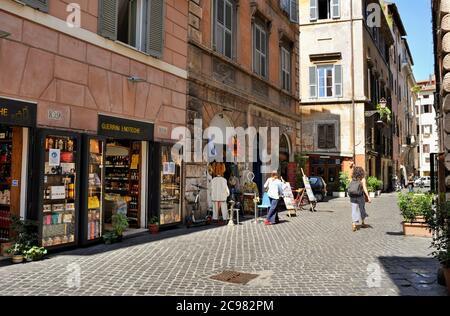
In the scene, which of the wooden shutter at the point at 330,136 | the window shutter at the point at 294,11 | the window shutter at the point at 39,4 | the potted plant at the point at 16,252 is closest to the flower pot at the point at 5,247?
the potted plant at the point at 16,252

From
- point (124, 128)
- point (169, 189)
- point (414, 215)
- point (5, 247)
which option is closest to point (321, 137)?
point (414, 215)

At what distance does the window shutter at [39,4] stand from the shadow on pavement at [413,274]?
7.01 metres

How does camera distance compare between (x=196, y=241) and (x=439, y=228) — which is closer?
(x=439, y=228)

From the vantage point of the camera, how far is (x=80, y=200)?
802 cm

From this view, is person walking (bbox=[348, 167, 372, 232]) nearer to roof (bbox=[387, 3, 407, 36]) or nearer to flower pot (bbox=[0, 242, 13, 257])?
flower pot (bbox=[0, 242, 13, 257])

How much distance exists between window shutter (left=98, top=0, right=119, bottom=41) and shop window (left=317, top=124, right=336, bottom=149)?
69.5 feet

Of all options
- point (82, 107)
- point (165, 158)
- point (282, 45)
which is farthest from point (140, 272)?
point (282, 45)

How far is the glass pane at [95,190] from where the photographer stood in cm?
827

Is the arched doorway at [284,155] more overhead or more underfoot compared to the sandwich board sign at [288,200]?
more overhead

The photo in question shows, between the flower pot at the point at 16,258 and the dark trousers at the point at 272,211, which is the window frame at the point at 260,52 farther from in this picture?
the flower pot at the point at 16,258

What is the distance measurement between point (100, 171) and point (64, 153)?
1041mm

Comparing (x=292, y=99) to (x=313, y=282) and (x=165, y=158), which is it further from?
(x=313, y=282)
